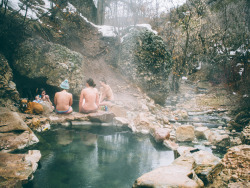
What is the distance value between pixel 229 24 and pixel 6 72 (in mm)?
18093

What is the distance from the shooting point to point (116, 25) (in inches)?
460

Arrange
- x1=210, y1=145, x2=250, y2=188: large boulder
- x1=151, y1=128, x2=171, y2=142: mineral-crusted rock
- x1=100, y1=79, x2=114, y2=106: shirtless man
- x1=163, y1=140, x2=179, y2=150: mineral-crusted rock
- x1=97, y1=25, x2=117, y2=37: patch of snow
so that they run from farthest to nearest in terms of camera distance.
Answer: x1=97, y1=25, x2=117, y2=37: patch of snow → x1=100, y1=79, x2=114, y2=106: shirtless man → x1=151, y1=128, x2=171, y2=142: mineral-crusted rock → x1=163, y1=140, x2=179, y2=150: mineral-crusted rock → x1=210, y1=145, x2=250, y2=188: large boulder

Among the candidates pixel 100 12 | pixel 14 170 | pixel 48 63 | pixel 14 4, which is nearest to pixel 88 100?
pixel 14 170

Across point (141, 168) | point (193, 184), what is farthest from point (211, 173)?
point (141, 168)

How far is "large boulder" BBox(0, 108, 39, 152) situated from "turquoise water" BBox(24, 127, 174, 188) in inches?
12.4

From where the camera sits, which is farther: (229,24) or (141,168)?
(229,24)

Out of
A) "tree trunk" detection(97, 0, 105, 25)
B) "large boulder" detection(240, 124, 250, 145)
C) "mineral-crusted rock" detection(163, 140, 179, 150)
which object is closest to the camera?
"large boulder" detection(240, 124, 250, 145)

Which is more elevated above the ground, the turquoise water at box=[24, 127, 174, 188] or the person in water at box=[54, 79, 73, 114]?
the person in water at box=[54, 79, 73, 114]

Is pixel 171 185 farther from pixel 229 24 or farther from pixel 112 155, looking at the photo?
pixel 229 24

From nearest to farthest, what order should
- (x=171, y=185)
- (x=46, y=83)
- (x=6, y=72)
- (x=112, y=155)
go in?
(x=171, y=185) < (x=112, y=155) < (x=6, y=72) < (x=46, y=83)

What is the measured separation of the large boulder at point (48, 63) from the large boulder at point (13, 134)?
3342 millimetres

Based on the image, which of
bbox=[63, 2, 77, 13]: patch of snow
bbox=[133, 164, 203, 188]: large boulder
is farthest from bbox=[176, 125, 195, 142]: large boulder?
bbox=[63, 2, 77, 13]: patch of snow

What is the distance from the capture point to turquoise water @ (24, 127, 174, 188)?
3.01m

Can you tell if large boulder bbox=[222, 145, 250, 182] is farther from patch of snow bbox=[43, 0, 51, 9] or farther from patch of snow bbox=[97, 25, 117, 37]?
patch of snow bbox=[43, 0, 51, 9]
